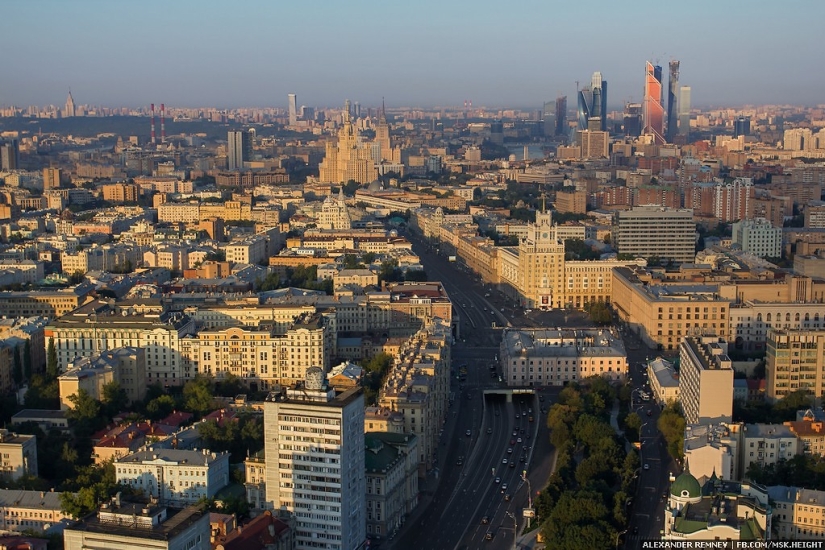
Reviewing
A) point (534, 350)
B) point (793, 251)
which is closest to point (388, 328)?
point (534, 350)

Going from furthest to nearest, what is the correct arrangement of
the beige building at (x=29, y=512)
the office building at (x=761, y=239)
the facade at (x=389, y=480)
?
the office building at (x=761, y=239) → the facade at (x=389, y=480) → the beige building at (x=29, y=512)

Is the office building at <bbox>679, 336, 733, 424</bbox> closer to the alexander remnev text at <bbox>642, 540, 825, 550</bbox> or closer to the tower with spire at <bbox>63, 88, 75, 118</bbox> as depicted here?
the alexander remnev text at <bbox>642, 540, 825, 550</bbox>

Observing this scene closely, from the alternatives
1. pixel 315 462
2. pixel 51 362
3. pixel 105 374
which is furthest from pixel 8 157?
pixel 315 462

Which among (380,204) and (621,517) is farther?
(380,204)

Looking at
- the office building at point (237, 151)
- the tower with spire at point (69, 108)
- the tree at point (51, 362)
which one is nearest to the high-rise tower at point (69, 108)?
the tower with spire at point (69, 108)

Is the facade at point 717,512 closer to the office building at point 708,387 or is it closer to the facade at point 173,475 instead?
the office building at point 708,387

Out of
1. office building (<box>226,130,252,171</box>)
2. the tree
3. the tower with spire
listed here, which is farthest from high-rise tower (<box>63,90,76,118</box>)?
the tree

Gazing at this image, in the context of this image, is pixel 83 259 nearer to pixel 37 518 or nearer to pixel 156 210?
pixel 156 210
